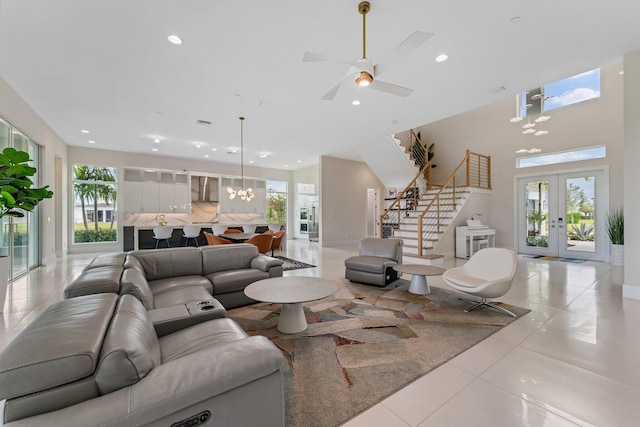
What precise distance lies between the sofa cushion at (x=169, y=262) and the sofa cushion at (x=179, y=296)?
67cm

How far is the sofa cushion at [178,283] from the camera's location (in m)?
3.08

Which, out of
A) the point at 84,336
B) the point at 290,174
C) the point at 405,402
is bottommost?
the point at 405,402

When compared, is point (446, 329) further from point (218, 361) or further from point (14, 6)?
point (14, 6)

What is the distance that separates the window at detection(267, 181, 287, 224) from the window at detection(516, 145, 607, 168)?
28.9ft

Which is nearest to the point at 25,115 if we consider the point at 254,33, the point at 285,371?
the point at 254,33

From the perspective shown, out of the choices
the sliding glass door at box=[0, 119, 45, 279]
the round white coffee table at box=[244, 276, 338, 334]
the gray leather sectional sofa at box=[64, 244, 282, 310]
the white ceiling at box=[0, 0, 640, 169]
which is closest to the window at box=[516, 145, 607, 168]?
the white ceiling at box=[0, 0, 640, 169]

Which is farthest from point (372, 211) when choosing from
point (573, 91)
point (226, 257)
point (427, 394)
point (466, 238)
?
point (427, 394)

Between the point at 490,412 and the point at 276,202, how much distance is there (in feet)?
37.1

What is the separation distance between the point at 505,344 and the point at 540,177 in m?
7.09

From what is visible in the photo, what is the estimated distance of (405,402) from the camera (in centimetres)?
179

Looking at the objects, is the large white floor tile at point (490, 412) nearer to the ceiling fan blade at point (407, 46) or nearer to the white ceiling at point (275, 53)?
the ceiling fan blade at point (407, 46)

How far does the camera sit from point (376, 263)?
4.43 metres

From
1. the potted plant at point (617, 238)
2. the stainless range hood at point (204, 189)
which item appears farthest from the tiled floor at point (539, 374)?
the stainless range hood at point (204, 189)

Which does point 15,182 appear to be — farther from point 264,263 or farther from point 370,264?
point 370,264
